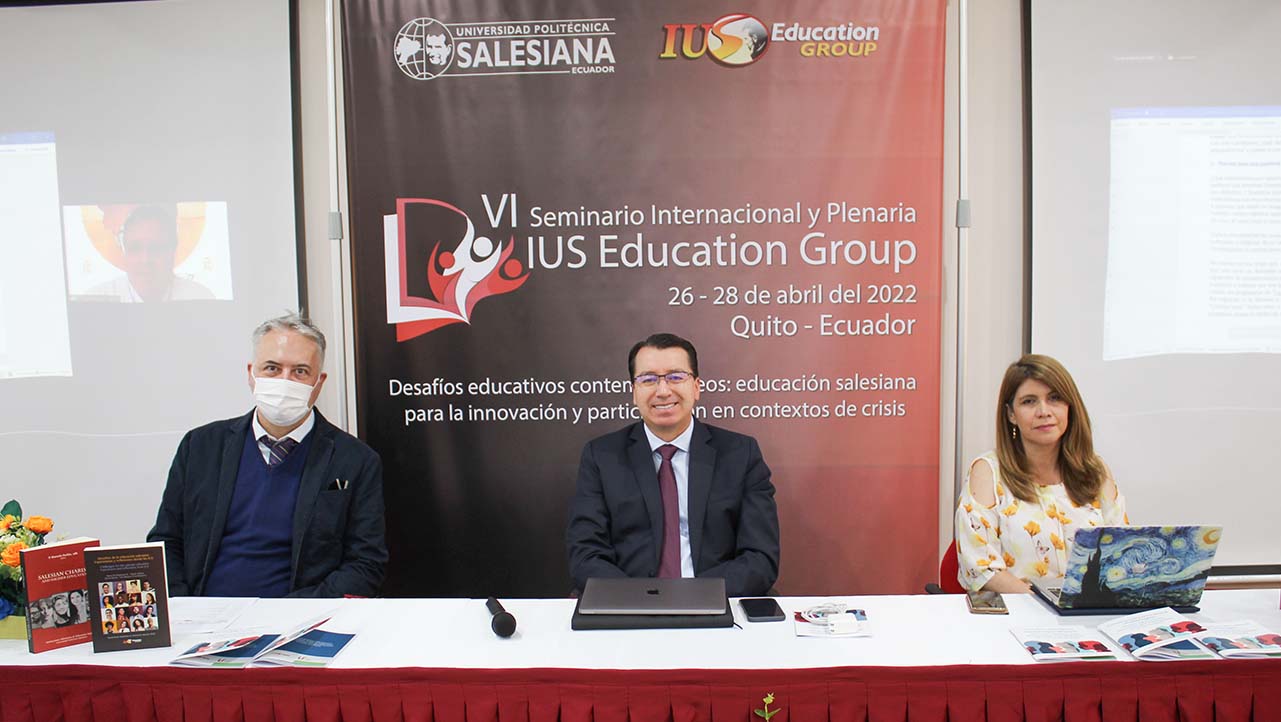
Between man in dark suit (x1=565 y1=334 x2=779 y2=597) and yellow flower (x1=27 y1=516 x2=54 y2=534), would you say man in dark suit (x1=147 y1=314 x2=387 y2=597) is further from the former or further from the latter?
man in dark suit (x1=565 y1=334 x2=779 y2=597)

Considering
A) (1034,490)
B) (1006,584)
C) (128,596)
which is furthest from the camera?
(1034,490)

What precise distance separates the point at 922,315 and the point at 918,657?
5.16 feet

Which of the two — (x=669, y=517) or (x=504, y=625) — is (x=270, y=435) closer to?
(x=504, y=625)

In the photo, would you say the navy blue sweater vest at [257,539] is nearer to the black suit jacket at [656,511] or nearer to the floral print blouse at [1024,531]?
the black suit jacket at [656,511]

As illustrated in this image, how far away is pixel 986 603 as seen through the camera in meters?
1.78

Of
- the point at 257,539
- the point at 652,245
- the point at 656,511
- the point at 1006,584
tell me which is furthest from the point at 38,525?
the point at 1006,584

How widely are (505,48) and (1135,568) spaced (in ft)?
8.55

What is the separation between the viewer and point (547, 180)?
277cm

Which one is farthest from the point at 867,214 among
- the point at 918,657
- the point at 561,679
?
the point at 561,679

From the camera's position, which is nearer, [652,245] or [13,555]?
[13,555]

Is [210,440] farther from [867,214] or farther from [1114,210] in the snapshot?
[1114,210]

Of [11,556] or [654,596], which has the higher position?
[11,556]

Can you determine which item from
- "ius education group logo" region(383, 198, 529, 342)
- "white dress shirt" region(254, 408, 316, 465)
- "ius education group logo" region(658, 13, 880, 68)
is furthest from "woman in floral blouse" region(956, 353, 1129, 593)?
"white dress shirt" region(254, 408, 316, 465)

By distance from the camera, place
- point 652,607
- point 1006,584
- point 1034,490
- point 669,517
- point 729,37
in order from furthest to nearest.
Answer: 1. point 729,37
2. point 669,517
3. point 1034,490
4. point 1006,584
5. point 652,607
